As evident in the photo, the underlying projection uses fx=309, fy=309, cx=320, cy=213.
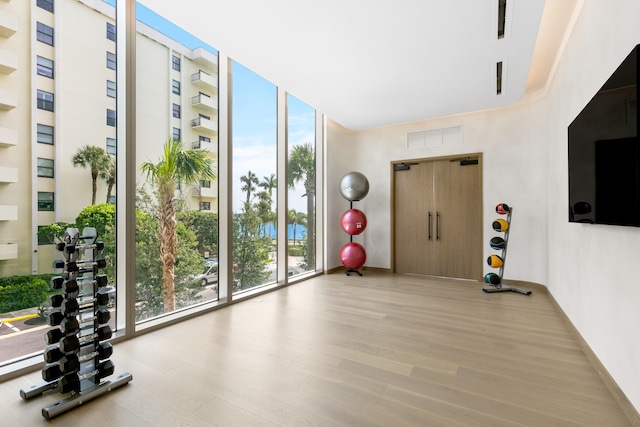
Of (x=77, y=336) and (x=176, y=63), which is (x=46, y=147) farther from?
(x=176, y=63)

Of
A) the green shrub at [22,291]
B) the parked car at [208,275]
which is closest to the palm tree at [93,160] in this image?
the green shrub at [22,291]

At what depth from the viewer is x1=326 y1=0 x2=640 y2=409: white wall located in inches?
79.0

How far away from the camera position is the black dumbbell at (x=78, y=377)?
201cm

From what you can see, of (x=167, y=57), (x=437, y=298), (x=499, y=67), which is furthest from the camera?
(x=437, y=298)

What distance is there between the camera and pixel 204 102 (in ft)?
12.6

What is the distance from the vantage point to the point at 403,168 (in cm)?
629

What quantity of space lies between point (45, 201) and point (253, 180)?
2503 mm

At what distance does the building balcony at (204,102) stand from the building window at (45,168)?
5.38 feet

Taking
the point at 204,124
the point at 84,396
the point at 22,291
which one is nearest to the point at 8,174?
the point at 22,291

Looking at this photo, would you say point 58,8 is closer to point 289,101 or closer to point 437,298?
point 289,101

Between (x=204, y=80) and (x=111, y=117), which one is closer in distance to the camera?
(x=111, y=117)

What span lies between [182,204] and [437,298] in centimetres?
369

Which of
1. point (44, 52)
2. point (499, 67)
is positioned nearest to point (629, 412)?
point (499, 67)

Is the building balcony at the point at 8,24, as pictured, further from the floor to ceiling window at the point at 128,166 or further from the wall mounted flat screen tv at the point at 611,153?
the wall mounted flat screen tv at the point at 611,153
